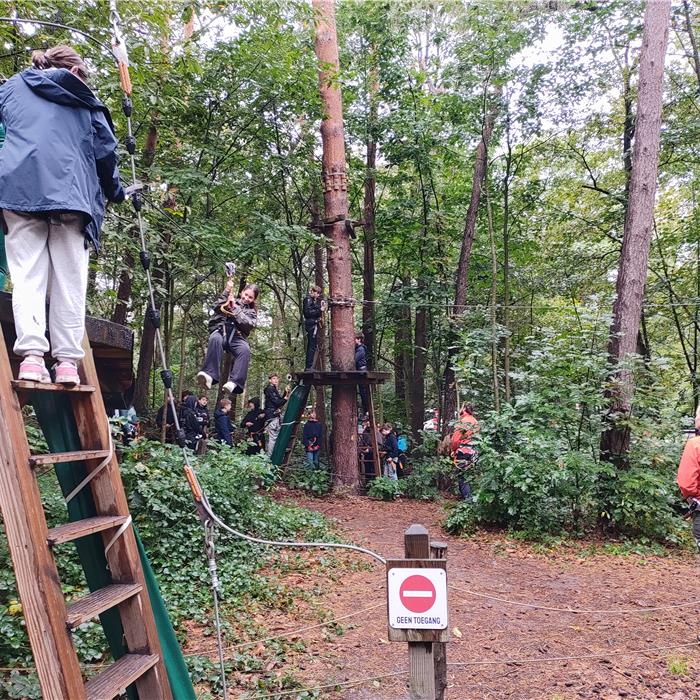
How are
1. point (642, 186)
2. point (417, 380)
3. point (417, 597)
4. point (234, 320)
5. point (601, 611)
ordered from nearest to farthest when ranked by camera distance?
point (417, 597)
point (601, 611)
point (234, 320)
point (642, 186)
point (417, 380)

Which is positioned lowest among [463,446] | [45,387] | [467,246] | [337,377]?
[463,446]

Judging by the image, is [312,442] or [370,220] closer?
[312,442]

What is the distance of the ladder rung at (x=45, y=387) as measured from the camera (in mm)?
2303

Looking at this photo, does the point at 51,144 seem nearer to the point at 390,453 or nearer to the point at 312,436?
the point at 312,436

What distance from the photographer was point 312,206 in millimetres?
13406

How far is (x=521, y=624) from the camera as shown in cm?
497

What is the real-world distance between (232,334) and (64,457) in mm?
3382

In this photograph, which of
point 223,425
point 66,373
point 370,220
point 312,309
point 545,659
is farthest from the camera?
point 370,220

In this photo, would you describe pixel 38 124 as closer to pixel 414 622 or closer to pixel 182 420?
pixel 414 622

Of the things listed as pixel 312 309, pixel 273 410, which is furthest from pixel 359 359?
pixel 273 410

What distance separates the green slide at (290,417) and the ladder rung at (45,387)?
760 centimetres

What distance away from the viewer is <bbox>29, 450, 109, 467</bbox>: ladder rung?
2170mm

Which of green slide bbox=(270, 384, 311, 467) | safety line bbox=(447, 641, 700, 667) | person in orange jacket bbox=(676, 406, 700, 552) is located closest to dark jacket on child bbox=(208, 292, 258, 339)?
safety line bbox=(447, 641, 700, 667)

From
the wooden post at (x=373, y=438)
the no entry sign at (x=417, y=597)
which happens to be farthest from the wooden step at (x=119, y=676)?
the wooden post at (x=373, y=438)
